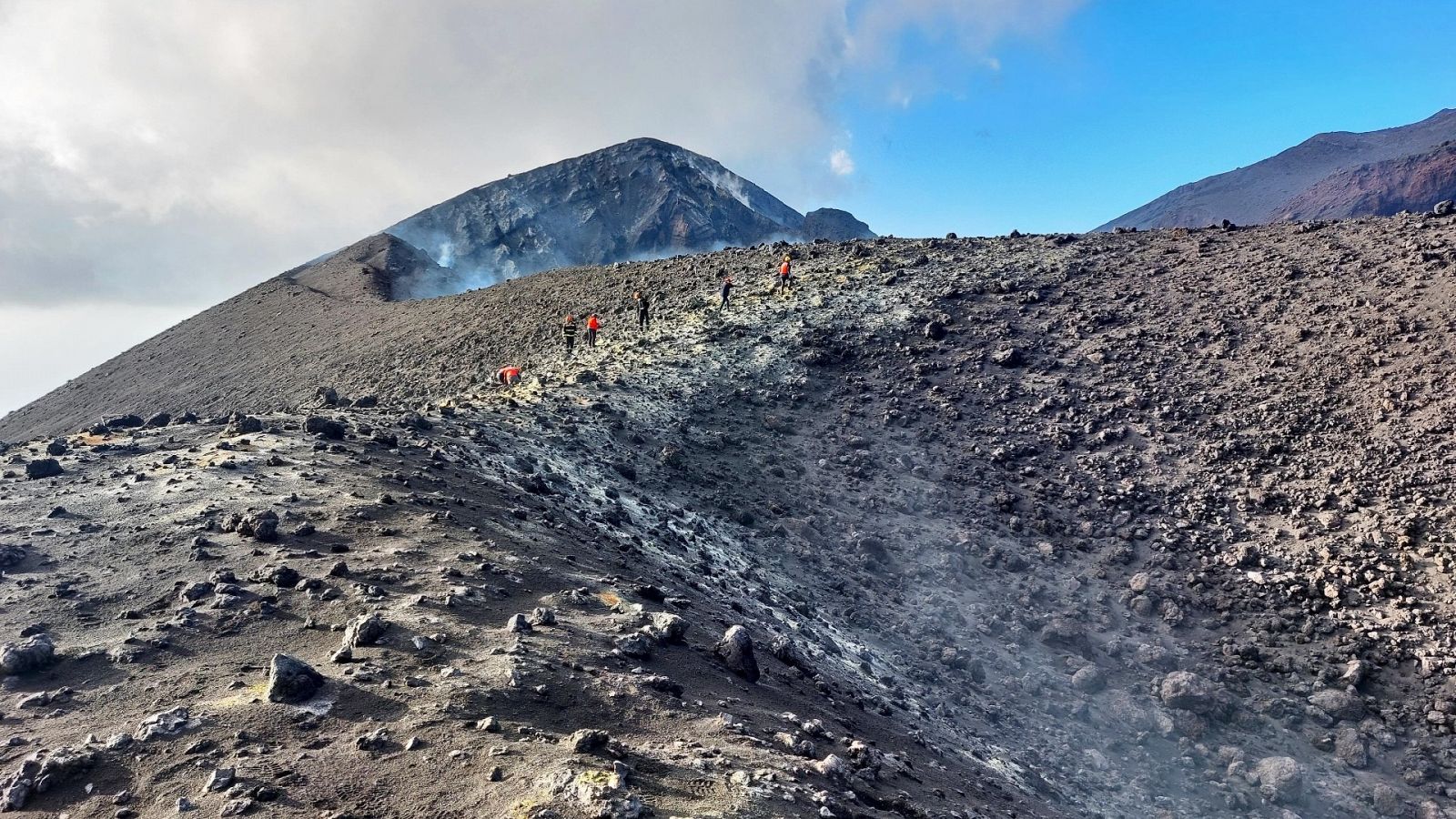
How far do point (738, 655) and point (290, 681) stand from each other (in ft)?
13.2

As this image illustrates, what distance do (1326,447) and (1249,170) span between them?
4095 inches

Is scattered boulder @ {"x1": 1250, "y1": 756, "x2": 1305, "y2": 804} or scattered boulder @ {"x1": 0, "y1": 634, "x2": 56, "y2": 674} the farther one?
scattered boulder @ {"x1": 1250, "y1": 756, "x2": 1305, "y2": 804}

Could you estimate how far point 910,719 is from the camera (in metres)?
10.1

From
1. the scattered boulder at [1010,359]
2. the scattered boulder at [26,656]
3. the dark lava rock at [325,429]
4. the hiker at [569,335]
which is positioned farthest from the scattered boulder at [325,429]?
the scattered boulder at [1010,359]

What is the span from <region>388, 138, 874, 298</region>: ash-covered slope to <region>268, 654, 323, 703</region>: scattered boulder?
68467 millimetres

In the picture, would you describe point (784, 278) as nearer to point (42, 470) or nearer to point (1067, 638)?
point (1067, 638)

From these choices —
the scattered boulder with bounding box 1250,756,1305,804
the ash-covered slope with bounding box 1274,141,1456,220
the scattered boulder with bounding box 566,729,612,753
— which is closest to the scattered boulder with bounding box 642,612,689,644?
the scattered boulder with bounding box 566,729,612,753

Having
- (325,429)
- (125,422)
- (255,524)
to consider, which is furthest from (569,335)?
(255,524)

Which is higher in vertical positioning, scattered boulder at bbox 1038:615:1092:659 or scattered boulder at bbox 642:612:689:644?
scattered boulder at bbox 642:612:689:644

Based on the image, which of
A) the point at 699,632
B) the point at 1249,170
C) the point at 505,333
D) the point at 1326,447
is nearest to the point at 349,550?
the point at 699,632

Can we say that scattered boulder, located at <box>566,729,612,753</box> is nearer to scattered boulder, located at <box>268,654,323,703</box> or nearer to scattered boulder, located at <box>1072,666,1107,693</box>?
scattered boulder, located at <box>268,654,323,703</box>

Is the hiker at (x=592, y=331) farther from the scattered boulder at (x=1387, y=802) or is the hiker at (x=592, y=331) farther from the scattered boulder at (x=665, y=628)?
the scattered boulder at (x=1387, y=802)

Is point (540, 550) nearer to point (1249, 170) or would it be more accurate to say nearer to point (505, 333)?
point (505, 333)

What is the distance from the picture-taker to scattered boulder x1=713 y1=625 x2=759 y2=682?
802cm
